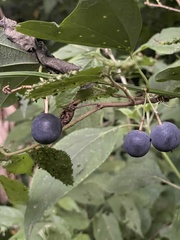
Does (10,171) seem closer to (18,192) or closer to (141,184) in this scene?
(18,192)

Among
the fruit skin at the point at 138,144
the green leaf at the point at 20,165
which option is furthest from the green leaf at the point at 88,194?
the fruit skin at the point at 138,144

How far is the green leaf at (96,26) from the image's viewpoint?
617 millimetres

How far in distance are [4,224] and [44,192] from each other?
0.24 m

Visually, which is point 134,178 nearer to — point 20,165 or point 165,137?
point 20,165

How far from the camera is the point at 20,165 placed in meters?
0.97

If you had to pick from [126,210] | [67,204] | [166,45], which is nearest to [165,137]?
[166,45]

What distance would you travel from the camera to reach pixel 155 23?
2.00m

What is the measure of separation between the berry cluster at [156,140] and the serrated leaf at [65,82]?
0.13 m

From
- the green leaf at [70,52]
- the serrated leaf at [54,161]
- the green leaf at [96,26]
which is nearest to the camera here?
the green leaf at [96,26]

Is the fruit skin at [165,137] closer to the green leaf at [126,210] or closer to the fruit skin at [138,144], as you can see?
the fruit skin at [138,144]

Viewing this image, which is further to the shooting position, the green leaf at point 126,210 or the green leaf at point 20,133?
the green leaf at point 20,133

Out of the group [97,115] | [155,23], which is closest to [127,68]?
[97,115]

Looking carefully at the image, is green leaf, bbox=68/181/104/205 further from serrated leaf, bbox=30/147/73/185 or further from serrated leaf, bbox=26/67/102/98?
serrated leaf, bbox=26/67/102/98

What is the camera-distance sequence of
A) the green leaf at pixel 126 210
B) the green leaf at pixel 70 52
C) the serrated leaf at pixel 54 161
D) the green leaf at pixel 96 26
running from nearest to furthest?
1. the green leaf at pixel 96 26
2. the serrated leaf at pixel 54 161
3. the green leaf at pixel 70 52
4. the green leaf at pixel 126 210
